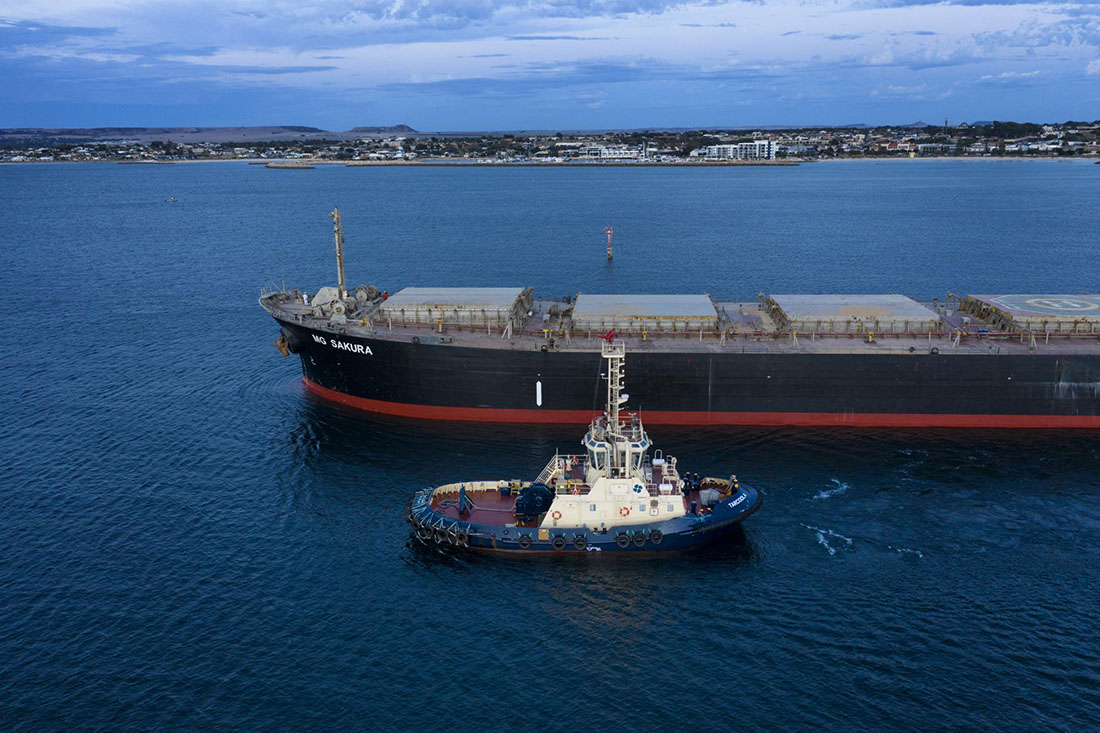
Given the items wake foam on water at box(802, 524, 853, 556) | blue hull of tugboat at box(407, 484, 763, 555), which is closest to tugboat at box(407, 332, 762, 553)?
blue hull of tugboat at box(407, 484, 763, 555)

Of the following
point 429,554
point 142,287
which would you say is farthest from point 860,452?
point 142,287

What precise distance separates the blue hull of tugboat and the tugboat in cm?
5

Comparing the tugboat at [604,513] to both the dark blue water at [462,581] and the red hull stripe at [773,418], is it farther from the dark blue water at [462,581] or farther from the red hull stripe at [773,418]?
the red hull stripe at [773,418]

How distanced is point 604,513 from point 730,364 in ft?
58.1

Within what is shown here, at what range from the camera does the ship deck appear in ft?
168

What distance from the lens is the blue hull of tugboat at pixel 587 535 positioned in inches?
1439

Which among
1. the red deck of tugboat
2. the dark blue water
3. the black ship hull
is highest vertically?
the black ship hull

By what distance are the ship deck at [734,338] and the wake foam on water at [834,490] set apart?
10180mm

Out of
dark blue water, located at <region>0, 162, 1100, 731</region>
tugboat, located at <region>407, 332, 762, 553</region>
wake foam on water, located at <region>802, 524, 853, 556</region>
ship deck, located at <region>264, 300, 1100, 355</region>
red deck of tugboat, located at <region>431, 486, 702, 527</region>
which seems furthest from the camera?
ship deck, located at <region>264, 300, 1100, 355</region>

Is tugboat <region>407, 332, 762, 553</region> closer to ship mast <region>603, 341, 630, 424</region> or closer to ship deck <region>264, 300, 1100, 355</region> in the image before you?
ship mast <region>603, 341, 630, 424</region>

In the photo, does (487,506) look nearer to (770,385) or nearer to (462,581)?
(462,581)

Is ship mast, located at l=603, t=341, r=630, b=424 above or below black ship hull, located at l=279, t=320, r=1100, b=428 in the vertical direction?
above

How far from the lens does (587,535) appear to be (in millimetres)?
36562

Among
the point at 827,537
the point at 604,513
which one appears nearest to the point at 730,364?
the point at 827,537
